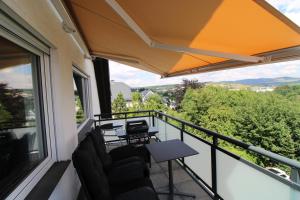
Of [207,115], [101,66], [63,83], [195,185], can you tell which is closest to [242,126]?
[207,115]

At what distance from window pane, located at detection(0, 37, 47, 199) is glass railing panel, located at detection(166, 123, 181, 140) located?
2.78 m

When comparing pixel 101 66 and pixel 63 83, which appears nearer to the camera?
pixel 63 83

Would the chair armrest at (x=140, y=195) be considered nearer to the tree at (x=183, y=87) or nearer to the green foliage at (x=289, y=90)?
the tree at (x=183, y=87)

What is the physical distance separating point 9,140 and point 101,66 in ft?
20.0

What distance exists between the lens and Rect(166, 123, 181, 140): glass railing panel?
14.5ft

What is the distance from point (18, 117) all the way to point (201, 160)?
8.87 feet

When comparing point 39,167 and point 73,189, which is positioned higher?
point 39,167

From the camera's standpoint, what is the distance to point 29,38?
1868 millimetres

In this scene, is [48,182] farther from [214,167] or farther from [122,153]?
[214,167]

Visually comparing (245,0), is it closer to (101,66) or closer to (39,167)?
(39,167)

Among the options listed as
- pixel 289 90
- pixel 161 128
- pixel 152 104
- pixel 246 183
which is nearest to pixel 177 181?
pixel 246 183

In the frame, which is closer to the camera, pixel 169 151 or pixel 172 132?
pixel 169 151

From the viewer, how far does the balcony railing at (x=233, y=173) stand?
71.1 inches

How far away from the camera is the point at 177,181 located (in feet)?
11.8
